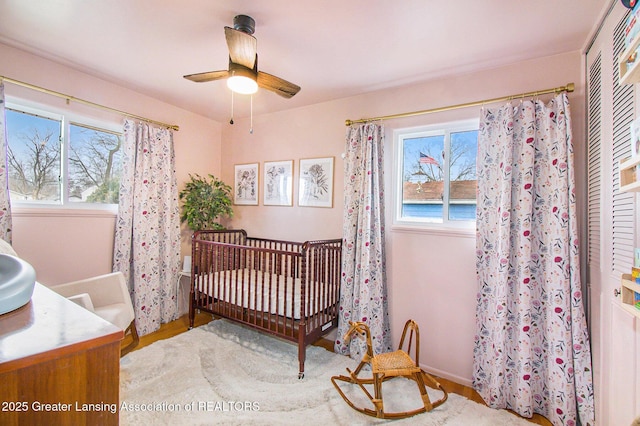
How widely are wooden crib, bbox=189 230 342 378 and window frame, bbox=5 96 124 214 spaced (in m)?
1.01

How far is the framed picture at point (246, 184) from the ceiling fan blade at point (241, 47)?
179 centimetres

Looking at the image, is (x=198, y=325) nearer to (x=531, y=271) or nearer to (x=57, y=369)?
Result: (x=57, y=369)

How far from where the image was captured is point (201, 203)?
10.4ft

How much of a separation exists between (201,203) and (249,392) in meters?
2.05

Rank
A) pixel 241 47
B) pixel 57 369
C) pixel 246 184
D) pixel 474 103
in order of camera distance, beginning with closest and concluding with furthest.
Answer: pixel 57 369, pixel 241 47, pixel 474 103, pixel 246 184

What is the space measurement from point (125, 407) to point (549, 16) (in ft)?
A: 11.1

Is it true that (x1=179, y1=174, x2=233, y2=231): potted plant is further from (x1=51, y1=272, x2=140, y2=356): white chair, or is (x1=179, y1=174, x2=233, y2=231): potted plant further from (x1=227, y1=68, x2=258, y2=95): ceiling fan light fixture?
(x1=227, y1=68, x2=258, y2=95): ceiling fan light fixture

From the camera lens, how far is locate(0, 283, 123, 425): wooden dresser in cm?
56

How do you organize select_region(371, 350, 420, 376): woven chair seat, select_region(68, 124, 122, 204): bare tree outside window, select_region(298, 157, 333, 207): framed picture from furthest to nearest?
select_region(298, 157, 333, 207): framed picture < select_region(68, 124, 122, 204): bare tree outside window < select_region(371, 350, 420, 376): woven chair seat

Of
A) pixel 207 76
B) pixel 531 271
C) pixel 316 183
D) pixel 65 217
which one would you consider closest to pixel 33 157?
pixel 65 217

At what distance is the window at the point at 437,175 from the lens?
2.25 m

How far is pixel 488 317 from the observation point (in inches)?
77.3

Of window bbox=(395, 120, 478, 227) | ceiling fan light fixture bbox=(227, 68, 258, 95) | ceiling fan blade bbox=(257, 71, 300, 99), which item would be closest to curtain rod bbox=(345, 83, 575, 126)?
window bbox=(395, 120, 478, 227)

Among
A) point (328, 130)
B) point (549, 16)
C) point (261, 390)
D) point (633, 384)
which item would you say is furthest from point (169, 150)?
point (633, 384)
